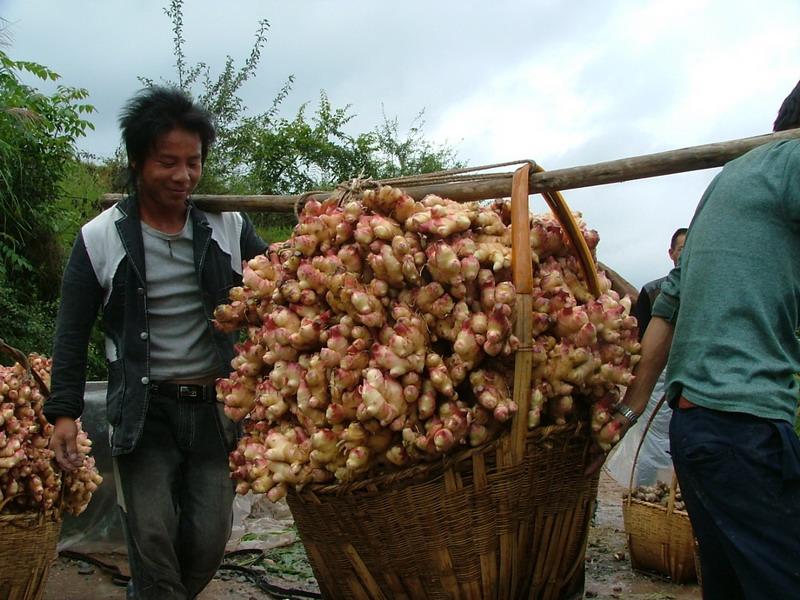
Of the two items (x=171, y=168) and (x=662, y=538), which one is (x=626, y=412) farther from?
(x=662, y=538)

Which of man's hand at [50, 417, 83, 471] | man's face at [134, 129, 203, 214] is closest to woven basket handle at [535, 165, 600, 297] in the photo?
man's face at [134, 129, 203, 214]

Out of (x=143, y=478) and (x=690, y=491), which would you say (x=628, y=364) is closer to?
(x=690, y=491)

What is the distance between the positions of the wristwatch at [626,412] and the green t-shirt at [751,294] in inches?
5.2

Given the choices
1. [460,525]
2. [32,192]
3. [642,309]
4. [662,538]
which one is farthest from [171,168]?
[32,192]

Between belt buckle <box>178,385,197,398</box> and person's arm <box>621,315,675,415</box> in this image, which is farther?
belt buckle <box>178,385,197,398</box>

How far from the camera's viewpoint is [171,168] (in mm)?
2543

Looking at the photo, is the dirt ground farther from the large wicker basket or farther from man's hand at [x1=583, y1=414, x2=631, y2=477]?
man's hand at [x1=583, y1=414, x2=631, y2=477]

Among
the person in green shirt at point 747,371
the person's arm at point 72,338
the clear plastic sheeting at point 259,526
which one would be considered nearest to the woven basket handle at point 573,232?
the person in green shirt at point 747,371

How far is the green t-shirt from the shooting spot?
1.66 metres

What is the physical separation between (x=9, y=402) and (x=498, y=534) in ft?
7.05

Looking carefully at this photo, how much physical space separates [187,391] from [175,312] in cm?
26

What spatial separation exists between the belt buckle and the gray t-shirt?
4cm

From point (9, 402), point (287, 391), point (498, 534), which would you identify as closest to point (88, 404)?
point (9, 402)

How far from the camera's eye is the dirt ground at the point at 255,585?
3867mm
